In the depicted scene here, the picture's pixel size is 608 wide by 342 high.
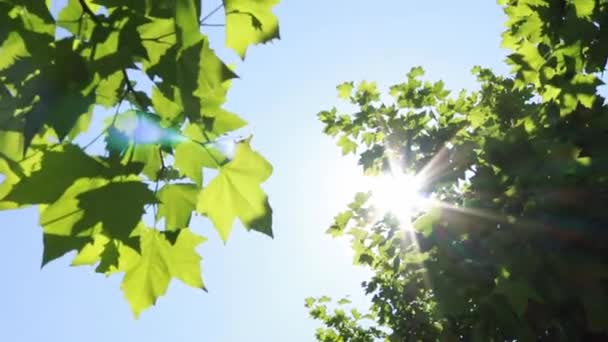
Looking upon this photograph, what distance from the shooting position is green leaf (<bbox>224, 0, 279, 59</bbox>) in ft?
6.05

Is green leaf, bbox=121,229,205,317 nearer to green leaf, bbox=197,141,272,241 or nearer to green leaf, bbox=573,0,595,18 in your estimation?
green leaf, bbox=197,141,272,241

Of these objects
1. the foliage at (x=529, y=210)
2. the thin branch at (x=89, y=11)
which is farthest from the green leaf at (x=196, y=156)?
the foliage at (x=529, y=210)

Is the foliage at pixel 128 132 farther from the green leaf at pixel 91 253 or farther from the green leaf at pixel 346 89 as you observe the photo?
the green leaf at pixel 346 89

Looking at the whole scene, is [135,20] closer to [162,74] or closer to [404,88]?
[162,74]

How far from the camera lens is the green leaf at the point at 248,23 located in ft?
6.05

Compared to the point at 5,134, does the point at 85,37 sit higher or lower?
higher

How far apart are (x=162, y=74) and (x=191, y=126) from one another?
33 cm

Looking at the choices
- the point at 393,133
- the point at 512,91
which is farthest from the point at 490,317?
the point at 512,91

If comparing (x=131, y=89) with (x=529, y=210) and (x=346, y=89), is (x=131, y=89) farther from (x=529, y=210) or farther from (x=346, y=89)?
(x=346, y=89)

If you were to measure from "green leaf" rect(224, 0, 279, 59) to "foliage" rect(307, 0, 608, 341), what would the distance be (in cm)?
208

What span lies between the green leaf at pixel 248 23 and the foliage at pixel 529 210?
6.83ft

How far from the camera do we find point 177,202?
1.78 metres

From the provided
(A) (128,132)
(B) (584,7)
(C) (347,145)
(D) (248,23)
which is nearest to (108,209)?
(A) (128,132)

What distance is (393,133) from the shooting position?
216 inches
